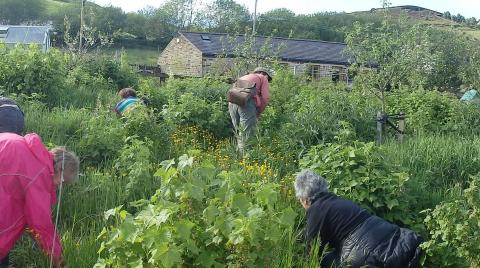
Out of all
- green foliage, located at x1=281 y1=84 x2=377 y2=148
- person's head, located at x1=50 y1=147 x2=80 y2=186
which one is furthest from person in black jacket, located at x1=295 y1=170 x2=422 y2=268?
green foliage, located at x1=281 y1=84 x2=377 y2=148

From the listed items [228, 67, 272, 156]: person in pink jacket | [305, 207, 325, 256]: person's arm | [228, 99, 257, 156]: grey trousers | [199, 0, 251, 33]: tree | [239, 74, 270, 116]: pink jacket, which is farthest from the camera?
[199, 0, 251, 33]: tree

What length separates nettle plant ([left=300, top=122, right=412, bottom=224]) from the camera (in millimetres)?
5340

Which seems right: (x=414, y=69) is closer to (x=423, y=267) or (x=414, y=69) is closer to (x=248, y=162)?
(x=248, y=162)

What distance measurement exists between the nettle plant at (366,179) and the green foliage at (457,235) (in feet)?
2.14

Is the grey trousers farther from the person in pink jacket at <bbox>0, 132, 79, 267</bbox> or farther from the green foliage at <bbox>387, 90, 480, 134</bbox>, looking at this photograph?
the person in pink jacket at <bbox>0, 132, 79, 267</bbox>

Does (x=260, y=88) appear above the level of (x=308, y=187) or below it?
above

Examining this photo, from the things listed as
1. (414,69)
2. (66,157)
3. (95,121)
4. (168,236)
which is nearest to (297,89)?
(414,69)

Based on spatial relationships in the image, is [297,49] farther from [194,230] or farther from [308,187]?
[194,230]

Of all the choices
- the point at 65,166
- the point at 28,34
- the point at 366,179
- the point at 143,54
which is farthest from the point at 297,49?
the point at 65,166

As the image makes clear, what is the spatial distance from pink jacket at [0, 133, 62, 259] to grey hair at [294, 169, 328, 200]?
1.90 meters

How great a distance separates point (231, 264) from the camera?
3186 mm

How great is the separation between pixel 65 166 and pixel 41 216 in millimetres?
Answer: 355

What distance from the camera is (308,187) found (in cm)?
476

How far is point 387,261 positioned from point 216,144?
401 centimetres
